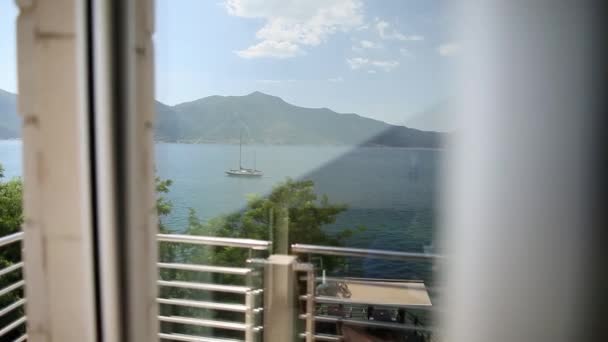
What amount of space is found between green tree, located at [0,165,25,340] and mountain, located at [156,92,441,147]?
63 centimetres

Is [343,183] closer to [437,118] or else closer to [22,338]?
[437,118]

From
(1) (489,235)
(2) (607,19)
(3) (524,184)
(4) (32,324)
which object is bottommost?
(4) (32,324)

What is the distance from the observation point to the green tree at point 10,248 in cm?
116

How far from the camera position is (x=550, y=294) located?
0.72 m

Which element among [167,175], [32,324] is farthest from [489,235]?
[32,324]

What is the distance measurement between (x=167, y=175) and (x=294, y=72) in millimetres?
557

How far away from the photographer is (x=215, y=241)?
3.83 ft

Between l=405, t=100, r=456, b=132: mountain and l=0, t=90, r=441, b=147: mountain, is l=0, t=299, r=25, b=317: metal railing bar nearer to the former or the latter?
l=0, t=90, r=441, b=147: mountain

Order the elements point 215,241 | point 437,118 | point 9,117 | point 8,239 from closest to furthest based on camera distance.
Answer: point 437,118 < point 9,117 < point 215,241 < point 8,239

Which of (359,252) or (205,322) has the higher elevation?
(359,252)

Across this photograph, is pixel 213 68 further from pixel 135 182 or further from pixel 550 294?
pixel 550 294

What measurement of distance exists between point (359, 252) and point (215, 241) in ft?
1.66

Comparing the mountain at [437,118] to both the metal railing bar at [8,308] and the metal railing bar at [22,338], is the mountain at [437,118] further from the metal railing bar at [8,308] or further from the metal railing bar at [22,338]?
the metal railing bar at [8,308]

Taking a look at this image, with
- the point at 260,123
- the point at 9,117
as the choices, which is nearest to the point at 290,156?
the point at 260,123
